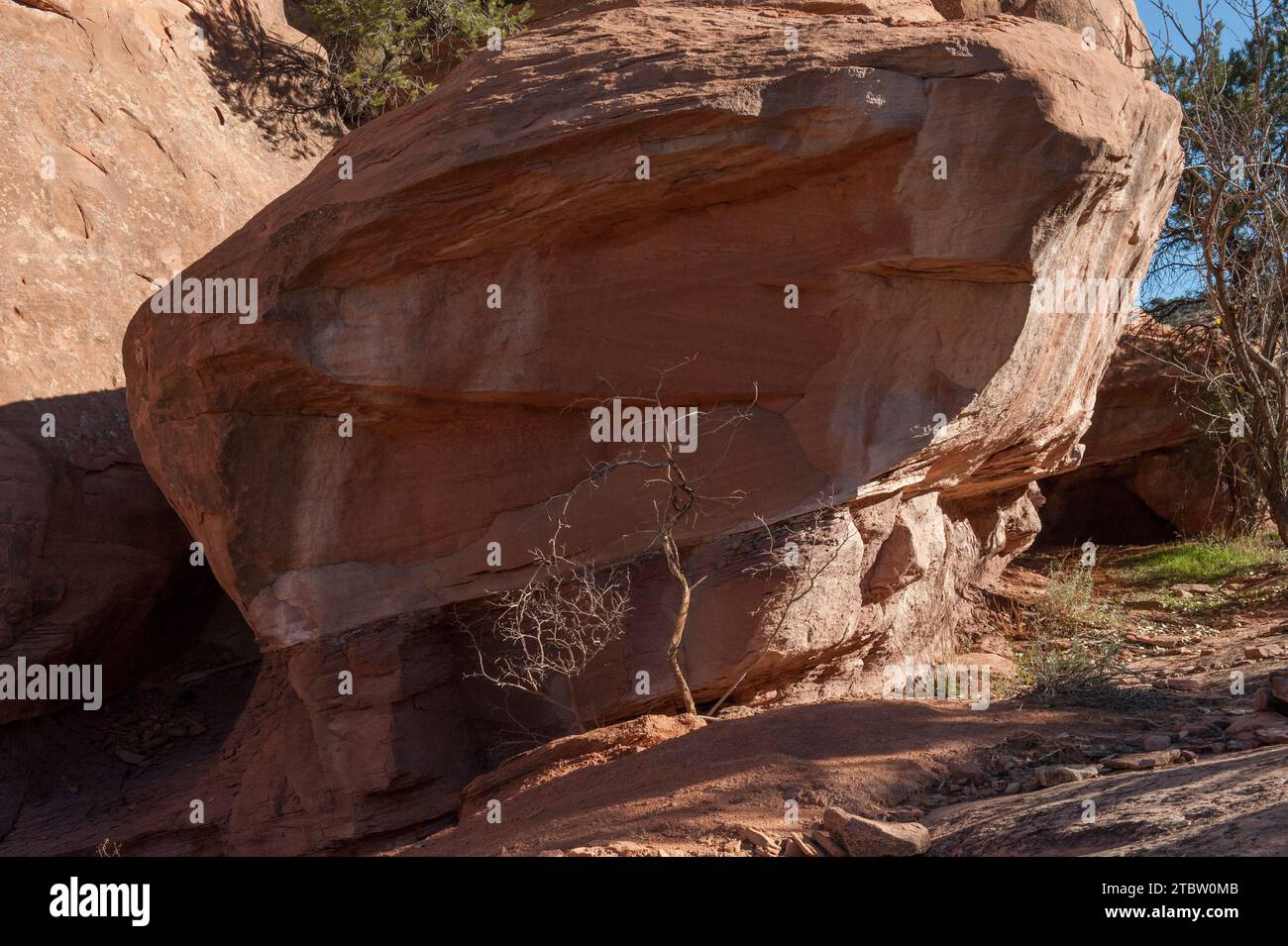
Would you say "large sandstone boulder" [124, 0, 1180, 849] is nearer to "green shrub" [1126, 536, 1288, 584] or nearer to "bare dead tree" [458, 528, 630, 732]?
"bare dead tree" [458, 528, 630, 732]

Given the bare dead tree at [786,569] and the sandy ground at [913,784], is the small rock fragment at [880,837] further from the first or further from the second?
the bare dead tree at [786,569]

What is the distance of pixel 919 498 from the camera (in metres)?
8.25

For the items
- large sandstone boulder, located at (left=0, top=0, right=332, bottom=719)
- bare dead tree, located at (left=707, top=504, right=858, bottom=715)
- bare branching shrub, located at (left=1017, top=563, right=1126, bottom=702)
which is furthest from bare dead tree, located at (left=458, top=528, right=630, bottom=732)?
large sandstone boulder, located at (left=0, top=0, right=332, bottom=719)

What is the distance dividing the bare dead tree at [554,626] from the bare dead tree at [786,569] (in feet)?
2.87

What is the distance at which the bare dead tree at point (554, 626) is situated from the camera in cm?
711

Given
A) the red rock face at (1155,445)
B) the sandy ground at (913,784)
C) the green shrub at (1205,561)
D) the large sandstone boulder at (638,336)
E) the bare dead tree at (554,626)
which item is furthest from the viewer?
the red rock face at (1155,445)

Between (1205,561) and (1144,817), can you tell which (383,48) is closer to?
(1205,561)

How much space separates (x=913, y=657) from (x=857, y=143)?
4.15 meters

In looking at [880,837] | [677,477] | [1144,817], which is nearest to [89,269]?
[677,477]

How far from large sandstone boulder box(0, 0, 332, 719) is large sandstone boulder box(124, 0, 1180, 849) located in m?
1.97

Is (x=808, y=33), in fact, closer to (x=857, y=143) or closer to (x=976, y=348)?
(x=857, y=143)

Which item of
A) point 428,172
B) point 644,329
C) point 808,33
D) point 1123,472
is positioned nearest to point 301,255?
point 428,172

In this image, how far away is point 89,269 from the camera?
1031 cm

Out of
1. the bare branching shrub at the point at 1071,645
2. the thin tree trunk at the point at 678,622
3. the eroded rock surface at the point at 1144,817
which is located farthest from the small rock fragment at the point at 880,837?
the thin tree trunk at the point at 678,622
